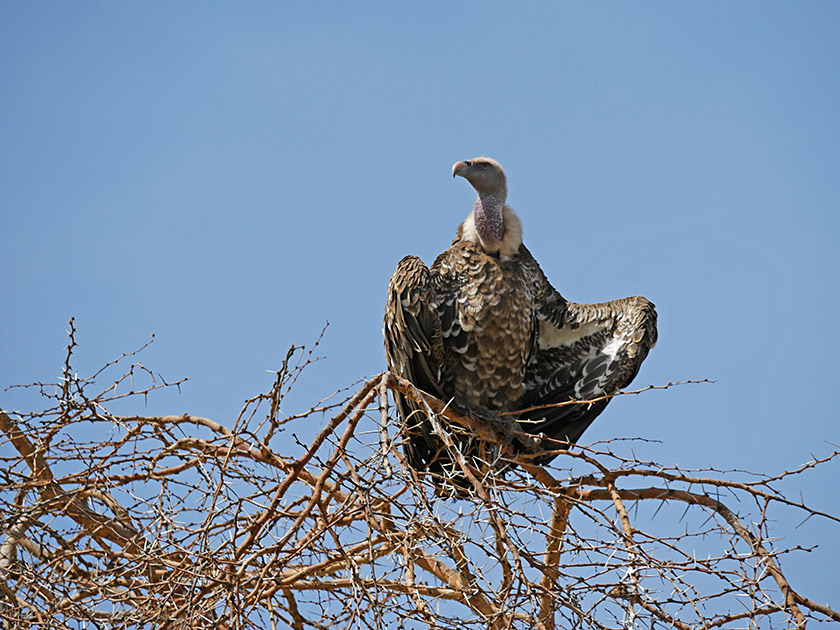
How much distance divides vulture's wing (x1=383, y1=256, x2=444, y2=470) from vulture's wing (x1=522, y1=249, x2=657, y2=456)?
77 cm

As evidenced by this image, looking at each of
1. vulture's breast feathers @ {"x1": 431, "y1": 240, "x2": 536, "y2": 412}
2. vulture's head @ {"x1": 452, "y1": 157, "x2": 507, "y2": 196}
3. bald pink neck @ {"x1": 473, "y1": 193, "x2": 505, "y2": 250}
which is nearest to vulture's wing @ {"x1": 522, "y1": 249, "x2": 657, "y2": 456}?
vulture's breast feathers @ {"x1": 431, "y1": 240, "x2": 536, "y2": 412}

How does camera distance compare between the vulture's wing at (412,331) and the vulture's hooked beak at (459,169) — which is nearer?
the vulture's wing at (412,331)

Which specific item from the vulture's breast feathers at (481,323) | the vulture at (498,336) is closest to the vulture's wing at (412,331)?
the vulture at (498,336)

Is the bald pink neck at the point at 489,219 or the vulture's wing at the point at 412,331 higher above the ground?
the bald pink neck at the point at 489,219

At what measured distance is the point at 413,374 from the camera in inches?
201

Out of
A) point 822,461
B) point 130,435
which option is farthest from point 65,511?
point 822,461

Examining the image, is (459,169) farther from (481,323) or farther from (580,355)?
(580,355)

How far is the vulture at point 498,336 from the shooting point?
5066mm

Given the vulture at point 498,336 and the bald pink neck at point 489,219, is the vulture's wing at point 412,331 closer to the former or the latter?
the vulture at point 498,336

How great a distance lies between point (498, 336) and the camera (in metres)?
5.35

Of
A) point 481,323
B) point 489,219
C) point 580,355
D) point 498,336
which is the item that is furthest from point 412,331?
point 580,355

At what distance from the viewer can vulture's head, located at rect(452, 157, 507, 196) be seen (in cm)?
574

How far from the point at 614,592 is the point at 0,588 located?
6.52 feet

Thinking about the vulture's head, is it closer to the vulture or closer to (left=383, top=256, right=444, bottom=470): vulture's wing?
the vulture
